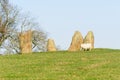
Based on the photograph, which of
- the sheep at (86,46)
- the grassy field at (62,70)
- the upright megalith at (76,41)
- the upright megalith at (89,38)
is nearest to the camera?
the grassy field at (62,70)

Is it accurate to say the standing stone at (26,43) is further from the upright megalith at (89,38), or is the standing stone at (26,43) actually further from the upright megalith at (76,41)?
the upright megalith at (89,38)

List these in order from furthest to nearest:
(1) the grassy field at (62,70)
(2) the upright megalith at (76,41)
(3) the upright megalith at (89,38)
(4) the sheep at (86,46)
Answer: (3) the upright megalith at (89,38) < (2) the upright megalith at (76,41) < (4) the sheep at (86,46) < (1) the grassy field at (62,70)

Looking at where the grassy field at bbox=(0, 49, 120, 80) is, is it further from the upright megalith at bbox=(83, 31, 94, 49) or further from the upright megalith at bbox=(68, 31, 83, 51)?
the upright megalith at bbox=(83, 31, 94, 49)

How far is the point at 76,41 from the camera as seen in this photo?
4409 cm

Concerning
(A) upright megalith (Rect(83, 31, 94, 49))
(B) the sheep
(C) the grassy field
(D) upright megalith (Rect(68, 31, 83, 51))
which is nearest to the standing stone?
(D) upright megalith (Rect(68, 31, 83, 51))

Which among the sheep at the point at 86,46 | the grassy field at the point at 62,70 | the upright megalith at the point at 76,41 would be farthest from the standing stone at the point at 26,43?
the grassy field at the point at 62,70

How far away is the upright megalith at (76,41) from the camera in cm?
4363

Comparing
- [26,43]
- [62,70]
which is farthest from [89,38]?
[62,70]

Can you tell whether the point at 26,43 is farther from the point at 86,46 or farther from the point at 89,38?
the point at 89,38

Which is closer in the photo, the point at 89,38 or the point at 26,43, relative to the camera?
the point at 26,43

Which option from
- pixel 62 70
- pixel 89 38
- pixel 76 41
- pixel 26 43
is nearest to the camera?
pixel 62 70

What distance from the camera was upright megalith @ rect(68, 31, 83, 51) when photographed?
4363 centimetres

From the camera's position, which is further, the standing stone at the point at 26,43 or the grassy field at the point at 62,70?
the standing stone at the point at 26,43

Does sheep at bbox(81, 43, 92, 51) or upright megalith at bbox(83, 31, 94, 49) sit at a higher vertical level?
upright megalith at bbox(83, 31, 94, 49)
